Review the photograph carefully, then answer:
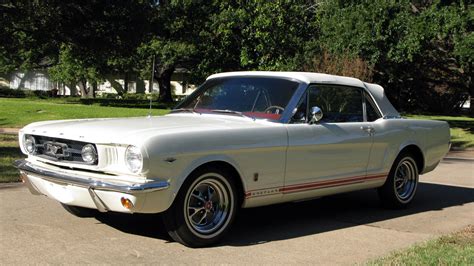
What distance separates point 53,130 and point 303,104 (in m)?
2.68

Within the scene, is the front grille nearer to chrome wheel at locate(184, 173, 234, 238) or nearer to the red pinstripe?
chrome wheel at locate(184, 173, 234, 238)

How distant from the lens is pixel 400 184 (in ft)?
26.1

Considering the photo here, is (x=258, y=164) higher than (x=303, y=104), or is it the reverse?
(x=303, y=104)

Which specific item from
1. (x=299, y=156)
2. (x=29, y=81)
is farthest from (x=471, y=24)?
(x=29, y=81)

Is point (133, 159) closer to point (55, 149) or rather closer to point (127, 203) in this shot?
point (127, 203)

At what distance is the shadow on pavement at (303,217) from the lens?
610 centimetres

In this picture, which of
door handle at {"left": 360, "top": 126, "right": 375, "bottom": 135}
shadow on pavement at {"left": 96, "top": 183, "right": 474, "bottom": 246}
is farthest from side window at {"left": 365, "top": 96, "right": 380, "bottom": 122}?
shadow on pavement at {"left": 96, "top": 183, "right": 474, "bottom": 246}

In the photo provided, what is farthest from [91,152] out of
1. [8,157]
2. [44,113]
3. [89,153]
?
[44,113]

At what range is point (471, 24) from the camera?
21.7 meters

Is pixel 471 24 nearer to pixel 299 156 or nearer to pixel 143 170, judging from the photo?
pixel 299 156

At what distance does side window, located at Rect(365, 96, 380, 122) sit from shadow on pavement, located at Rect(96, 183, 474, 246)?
1.25 m

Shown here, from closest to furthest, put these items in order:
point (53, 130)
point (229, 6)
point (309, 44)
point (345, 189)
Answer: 1. point (53, 130)
2. point (345, 189)
3. point (309, 44)
4. point (229, 6)

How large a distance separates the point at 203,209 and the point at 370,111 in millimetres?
3010

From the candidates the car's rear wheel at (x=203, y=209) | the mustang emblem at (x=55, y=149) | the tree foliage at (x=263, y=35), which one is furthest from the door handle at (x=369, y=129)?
the tree foliage at (x=263, y=35)
